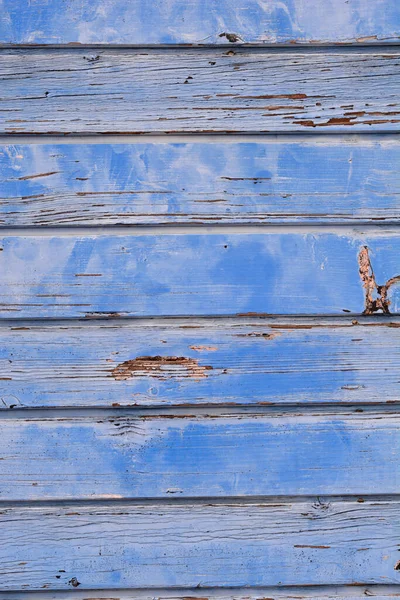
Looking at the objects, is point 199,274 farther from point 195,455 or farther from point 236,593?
point 236,593

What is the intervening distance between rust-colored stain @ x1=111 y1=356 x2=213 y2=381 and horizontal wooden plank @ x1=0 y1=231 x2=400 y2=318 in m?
0.09

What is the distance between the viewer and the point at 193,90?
3.26ft

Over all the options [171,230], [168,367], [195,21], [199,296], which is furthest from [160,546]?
[195,21]

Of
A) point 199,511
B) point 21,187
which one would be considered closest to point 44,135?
point 21,187

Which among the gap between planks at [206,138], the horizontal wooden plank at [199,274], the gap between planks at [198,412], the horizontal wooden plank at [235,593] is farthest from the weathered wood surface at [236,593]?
the gap between planks at [206,138]

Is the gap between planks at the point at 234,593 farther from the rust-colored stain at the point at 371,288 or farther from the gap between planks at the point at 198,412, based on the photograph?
the rust-colored stain at the point at 371,288

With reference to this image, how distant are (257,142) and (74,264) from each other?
0.41m

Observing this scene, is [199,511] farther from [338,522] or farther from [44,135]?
[44,135]

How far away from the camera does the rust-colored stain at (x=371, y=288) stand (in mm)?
990

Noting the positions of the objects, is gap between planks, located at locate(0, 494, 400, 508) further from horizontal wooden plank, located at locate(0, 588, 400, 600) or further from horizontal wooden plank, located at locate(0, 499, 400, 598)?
horizontal wooden plank, located at locate(0, 588, 400, 600)

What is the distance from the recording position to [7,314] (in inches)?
39.1

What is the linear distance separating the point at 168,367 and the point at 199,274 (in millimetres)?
184

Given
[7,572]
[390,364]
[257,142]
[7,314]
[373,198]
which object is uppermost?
[257,142]

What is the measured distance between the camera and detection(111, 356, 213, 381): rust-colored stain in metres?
1.00
